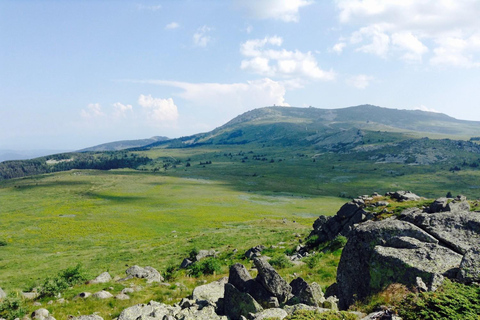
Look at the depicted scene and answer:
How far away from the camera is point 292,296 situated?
13305 mm

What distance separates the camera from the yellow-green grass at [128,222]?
42.7m

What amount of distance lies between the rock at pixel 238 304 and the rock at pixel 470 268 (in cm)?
835

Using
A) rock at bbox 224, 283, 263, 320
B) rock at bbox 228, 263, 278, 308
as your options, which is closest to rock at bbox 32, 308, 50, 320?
rock at bbox 224, 283, 263, 320

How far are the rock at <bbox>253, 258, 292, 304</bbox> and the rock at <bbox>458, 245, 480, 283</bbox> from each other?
292 inches

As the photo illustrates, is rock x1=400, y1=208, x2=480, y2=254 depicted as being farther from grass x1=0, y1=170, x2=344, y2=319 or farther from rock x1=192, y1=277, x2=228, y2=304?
rock x1=192, y1=277, x2=228, y2=304

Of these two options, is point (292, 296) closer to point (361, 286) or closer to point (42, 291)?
point (361, 286)

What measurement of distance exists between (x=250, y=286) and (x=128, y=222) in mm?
75296

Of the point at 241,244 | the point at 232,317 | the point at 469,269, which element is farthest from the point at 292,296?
the point at 241,244

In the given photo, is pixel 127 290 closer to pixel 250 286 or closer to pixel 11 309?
pixel 11 309

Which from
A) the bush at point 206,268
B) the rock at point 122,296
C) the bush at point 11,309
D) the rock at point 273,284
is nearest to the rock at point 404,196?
the bush at point 206,268

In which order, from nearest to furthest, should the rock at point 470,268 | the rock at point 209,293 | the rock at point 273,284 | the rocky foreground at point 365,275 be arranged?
the rock at point 470,268 < the rocky foreground at point 365,275 < the rock at point 273,284 < the rock at point 209,293

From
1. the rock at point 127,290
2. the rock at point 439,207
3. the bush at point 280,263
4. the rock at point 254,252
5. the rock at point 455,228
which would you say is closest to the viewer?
the rock at point 455,228

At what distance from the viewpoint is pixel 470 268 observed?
10.2 meters

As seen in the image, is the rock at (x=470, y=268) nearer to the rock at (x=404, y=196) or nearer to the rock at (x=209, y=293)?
the rock at (x=209, y=293)
